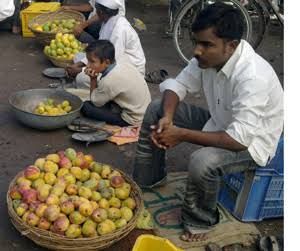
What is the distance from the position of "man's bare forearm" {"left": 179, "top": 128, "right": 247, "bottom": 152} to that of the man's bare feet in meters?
0.69

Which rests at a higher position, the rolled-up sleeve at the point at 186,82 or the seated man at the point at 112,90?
the rolled-up sleeve at the point at 186,82

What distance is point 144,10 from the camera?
9219mm

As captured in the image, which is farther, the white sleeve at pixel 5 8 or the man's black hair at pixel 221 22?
the white sleeve at pixel 5 8

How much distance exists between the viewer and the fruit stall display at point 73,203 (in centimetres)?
268

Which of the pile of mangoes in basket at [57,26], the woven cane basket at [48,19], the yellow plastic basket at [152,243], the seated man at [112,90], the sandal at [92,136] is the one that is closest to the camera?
the yellow plastic basket at [152,243]

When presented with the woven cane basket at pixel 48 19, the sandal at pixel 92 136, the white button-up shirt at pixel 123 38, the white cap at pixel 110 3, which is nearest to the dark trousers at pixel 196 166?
the sandal at pixel 92 136

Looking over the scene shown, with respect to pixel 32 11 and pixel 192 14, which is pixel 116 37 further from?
pixel 32 11

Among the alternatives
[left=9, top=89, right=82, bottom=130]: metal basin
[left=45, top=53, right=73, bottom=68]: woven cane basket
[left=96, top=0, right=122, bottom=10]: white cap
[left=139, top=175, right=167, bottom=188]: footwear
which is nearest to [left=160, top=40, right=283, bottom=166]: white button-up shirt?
[left=139, top=175, right=167, bottom=188]: footwear

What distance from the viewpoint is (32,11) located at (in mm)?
6832

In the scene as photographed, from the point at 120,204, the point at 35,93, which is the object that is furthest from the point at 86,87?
the point at 120,204

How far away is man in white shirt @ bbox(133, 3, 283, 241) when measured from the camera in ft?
8.93

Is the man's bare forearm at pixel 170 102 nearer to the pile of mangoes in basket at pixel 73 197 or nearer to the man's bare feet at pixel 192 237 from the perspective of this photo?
the pile of mangoes in basket at pixel 73 197

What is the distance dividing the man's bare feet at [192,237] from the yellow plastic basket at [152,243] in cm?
48

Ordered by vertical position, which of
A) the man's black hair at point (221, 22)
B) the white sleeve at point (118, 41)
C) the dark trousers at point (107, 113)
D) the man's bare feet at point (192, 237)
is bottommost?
the man's bare feet at point (192, 237)
